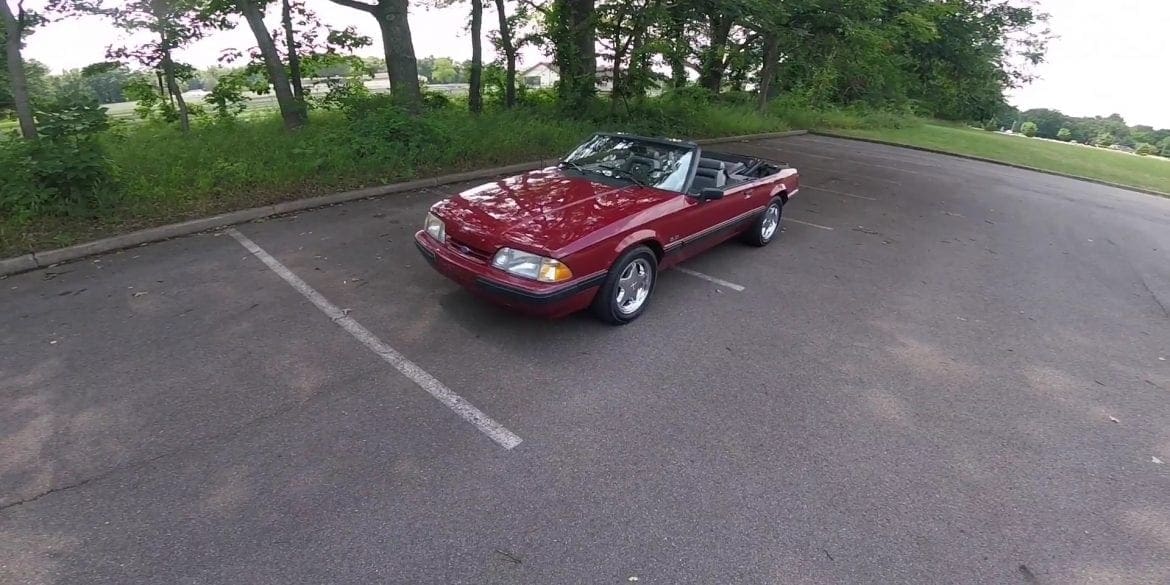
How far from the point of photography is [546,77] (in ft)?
51.4

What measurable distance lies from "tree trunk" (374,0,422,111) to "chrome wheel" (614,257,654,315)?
23.7ft

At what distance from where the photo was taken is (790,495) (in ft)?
9.15

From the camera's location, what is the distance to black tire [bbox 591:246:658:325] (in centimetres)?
415

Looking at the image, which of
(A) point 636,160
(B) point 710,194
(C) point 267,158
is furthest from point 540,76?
(B) point 710,194

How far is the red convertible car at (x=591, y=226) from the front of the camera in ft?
12.5

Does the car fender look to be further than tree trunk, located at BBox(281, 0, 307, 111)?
No

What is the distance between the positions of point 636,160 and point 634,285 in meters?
1.42

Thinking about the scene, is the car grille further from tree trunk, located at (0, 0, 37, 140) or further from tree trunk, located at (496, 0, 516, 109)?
tree trunk, located at (496, 0, 516, 109)

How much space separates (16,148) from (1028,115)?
107755mm

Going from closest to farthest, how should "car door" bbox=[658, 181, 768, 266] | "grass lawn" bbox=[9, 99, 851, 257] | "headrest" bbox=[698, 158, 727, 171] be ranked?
"car door" bbox=[658, 181, 768, 266]
"grass lawn" bbox=[9, 99, 851, 257]
"headrest" bbox=[698, 158, 727, 171]

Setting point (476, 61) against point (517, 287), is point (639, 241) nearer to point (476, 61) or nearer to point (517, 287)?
point (517, 287)

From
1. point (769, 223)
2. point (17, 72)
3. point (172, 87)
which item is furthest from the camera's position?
point (172, 87)

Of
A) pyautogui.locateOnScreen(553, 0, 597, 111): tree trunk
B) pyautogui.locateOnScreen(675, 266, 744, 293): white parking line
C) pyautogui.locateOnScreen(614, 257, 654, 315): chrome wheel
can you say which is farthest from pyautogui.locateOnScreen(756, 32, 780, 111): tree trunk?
pyautogui.locateOnScreen(614, 257, 654, 315): chrome wheel

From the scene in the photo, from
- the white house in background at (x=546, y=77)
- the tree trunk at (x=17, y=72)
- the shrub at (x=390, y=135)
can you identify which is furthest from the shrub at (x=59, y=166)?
the white house in background at (x=546, y=77)
